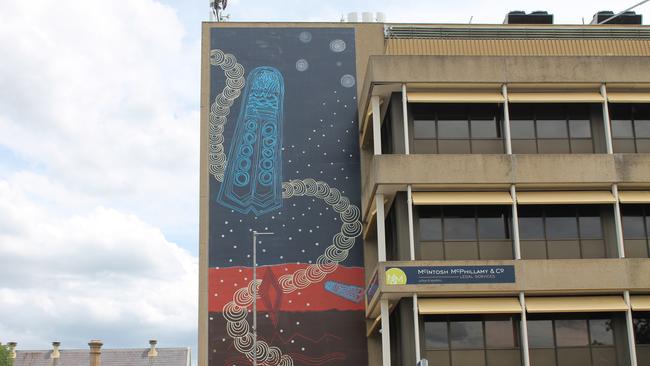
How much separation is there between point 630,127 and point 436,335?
12.5 m

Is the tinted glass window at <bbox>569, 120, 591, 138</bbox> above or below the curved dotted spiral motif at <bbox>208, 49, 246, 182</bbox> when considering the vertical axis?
below

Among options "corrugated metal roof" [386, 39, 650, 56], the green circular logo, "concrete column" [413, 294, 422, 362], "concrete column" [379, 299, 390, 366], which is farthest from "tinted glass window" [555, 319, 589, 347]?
"corrugated metal roof" [386, 39, 650, 56]

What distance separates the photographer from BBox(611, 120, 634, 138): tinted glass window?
38.6 meters

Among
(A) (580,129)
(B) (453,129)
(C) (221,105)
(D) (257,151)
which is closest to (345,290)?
(D) (257,151)

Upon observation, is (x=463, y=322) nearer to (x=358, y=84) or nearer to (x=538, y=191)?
(x=538, y=191)

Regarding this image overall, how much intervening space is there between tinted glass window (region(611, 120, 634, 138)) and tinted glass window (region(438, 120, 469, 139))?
636 centimetres

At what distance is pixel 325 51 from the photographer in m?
44.7

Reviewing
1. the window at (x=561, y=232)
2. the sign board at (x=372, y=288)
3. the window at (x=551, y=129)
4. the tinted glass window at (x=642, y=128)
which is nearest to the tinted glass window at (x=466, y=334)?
the sign board at (x=372, y=288)

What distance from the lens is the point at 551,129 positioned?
3838cm

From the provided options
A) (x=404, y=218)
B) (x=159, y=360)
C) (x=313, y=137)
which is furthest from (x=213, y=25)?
(x=159, y=360)

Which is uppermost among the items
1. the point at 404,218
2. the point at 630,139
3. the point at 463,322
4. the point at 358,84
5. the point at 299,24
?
the point at 299,24

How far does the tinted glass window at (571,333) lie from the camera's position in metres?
35.4

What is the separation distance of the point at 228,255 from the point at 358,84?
10.4m

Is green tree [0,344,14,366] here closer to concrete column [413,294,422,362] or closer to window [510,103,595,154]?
concrete column [413,294,422,362]
